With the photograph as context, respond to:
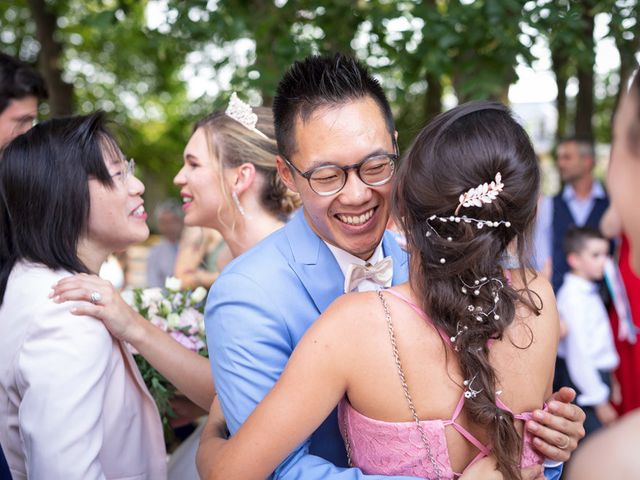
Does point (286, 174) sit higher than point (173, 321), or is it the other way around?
point (286, 174)

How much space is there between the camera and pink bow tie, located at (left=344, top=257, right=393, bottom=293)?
234 cm

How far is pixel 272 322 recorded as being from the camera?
2180 millimetres

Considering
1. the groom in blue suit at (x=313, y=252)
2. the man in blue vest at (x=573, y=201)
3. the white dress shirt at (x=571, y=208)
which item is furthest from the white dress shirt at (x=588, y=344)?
the groom in blue suit at (x=313, y=252)

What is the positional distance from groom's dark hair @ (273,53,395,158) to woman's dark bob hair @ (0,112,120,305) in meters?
0.72

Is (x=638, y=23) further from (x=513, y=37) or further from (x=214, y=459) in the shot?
(x=214, y=459)

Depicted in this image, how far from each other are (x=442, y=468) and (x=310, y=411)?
15.3 inches

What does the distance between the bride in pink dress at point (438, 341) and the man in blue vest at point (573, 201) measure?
5.21 meters

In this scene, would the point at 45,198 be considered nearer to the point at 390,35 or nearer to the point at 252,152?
the point at 252,152

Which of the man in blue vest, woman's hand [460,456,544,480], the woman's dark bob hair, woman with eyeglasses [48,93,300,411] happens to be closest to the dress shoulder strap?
woman's hand [460,456,544,480]

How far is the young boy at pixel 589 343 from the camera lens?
5.34 meters

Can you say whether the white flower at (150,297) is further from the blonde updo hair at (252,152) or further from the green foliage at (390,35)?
the green foliage at (390,35)

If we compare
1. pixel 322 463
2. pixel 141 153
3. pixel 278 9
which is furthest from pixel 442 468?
pixel 141 153

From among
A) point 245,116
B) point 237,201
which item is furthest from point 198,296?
point 245,116

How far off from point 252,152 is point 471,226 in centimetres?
171
